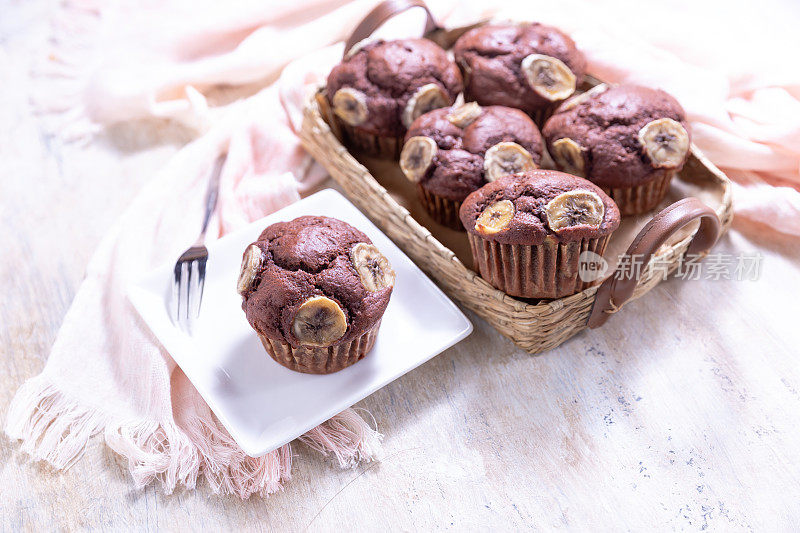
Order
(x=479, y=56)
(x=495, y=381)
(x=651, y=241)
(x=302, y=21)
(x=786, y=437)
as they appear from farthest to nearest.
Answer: (x=302, y=21) < (x=479, y=56) < (x=495, y=381) < (x=786, y=437) < (x=651, y=241)

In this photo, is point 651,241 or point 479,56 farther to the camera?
point 479,56

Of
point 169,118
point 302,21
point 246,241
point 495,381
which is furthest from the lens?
point 302,21

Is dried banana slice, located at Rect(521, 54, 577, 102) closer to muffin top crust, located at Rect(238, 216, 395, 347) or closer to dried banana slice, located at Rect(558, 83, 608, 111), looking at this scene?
dried banana slice, located at Rect(558, 83, 608, 111)

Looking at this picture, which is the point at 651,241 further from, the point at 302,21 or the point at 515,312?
the point at 302,21

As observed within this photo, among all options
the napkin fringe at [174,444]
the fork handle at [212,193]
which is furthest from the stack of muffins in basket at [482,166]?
the fork handle at [212,193]

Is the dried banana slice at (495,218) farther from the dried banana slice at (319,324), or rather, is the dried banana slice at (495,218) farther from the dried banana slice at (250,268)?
the dried banana slice at (250,268)

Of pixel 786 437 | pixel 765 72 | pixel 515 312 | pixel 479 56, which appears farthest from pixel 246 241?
pixel 765 72

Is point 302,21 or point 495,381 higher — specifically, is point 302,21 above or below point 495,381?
above

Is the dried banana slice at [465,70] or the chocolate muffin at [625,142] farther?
the dried banana slice at [465,70]
